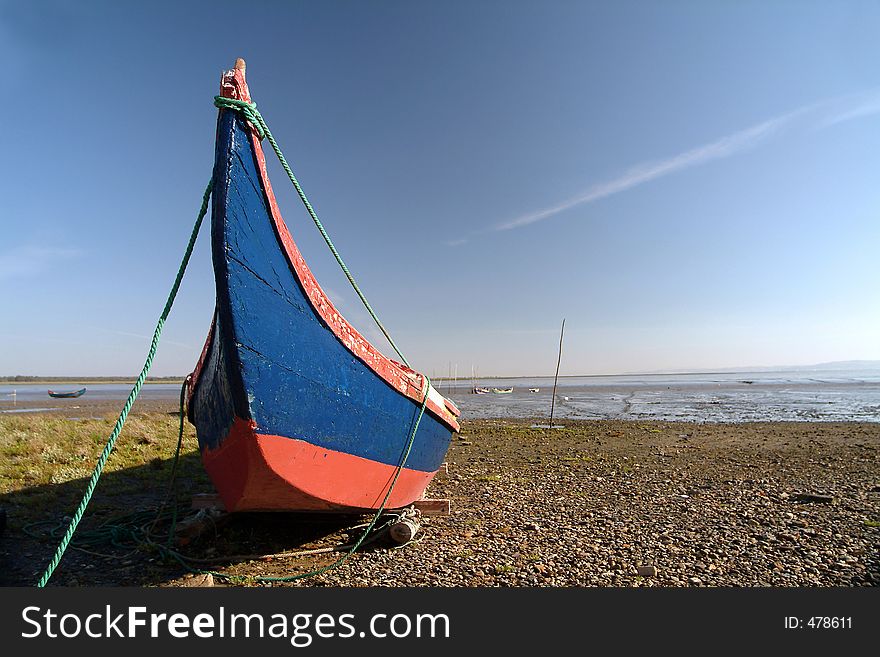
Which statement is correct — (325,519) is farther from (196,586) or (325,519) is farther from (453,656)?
(453,656)

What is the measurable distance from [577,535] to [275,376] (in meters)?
4.45

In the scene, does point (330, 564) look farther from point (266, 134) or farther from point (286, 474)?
point (266, 134)

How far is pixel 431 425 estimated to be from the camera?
6.64 metres

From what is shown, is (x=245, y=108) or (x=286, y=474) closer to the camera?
(x=245, y=108)

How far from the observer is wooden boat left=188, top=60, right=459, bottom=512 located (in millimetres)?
3822

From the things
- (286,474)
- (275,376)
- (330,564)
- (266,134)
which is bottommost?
(330,564)

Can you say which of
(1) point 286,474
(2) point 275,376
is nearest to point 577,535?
(1) point 286,474

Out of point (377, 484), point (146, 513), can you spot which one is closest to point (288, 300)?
point (377, 484)

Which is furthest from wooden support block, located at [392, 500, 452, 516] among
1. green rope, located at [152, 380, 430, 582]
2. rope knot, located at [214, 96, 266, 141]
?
rope knot, located at [214, 96, 266, 141]

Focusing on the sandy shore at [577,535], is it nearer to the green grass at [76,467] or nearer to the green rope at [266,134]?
the green grass at [76,467]

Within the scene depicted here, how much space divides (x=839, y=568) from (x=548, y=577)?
10.2ft

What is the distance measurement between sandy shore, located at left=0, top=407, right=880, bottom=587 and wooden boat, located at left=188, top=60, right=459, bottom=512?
107cm

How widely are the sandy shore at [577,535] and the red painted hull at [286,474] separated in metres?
0.79

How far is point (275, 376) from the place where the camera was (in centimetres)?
409
